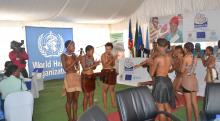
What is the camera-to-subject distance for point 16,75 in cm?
390

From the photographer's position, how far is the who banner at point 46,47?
30.0 feet

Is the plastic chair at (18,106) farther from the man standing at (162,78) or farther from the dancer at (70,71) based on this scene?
the man standing at (162,78)

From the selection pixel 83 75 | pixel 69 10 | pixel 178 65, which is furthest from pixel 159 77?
pixel 69 10

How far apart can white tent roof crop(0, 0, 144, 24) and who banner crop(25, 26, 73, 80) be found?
592 millimetres

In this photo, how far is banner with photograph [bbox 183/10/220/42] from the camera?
7877mm

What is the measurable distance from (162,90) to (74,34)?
7096 mm

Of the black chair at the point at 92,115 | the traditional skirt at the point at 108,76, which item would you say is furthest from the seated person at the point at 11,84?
the black chair at the point at 92,115

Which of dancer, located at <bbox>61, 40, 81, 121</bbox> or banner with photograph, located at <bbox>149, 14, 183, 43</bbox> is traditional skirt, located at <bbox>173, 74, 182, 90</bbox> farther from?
banner with photograph, located at <bbox>149, 14, 183, 43</bbox>

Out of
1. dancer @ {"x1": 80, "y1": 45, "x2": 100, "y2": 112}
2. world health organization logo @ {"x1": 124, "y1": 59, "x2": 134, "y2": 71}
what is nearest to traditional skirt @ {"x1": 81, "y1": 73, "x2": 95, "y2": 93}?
dancer @ {"x1": 80, "y1": 45, "x2": 100, "y2": 112}

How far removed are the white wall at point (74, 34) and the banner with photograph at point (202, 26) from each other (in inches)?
152

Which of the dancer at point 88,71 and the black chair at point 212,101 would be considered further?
the dancer at point 88,71

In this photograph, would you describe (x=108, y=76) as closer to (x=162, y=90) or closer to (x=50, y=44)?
(x=162, y=90)

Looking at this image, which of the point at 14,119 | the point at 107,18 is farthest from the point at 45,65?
the point at 14,119

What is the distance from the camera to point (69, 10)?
8.85 meters
